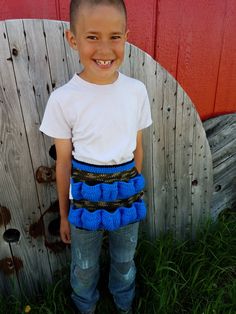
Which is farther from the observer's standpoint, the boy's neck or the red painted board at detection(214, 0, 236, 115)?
the red painted board at detection(214, 0, 236, 115)

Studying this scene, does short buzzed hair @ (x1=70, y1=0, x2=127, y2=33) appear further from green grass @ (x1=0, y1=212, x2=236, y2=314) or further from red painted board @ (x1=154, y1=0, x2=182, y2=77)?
green grass @ (x1=0, y1=212, x2=236, y2=314)

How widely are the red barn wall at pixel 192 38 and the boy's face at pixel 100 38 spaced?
1.56ft

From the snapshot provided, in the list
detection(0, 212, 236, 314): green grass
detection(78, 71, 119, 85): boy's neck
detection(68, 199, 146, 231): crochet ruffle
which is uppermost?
detection(78, 71, 119, 85): boy's neck

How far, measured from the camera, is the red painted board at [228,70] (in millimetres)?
2080

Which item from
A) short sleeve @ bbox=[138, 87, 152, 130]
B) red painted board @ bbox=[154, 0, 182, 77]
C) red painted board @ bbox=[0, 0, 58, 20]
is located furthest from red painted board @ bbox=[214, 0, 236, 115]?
red painted board @ bbox=[0, 0, 58, 20]

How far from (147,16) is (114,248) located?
117 centimetres

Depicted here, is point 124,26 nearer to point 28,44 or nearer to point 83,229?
point 28,44

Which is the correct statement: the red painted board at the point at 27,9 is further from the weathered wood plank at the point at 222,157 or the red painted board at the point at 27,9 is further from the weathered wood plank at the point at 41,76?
the weathered wood plank at the point at 222,157

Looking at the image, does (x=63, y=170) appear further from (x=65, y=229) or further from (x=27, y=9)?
(x=27, y=9)

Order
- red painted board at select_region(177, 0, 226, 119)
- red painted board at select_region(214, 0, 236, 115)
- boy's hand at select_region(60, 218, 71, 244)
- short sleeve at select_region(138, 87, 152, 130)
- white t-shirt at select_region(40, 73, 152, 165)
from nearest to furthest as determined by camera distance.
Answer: white t-shirt at select_region(40, 73, 152, 165) → short sleeve at select_region(138, 87, 152, 130) → boy's hand at select_region(60, 218, 71, 244) → red painted board at select_region(177, 0, 226, 119) → red painted board at select_region(214, 0, 236, 115)

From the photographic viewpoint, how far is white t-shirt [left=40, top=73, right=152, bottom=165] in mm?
1358

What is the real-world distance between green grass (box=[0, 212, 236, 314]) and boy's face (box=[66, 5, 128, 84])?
115 cm

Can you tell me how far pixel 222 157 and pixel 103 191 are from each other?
1199mm

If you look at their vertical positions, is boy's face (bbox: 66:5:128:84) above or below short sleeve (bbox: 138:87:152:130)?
above
